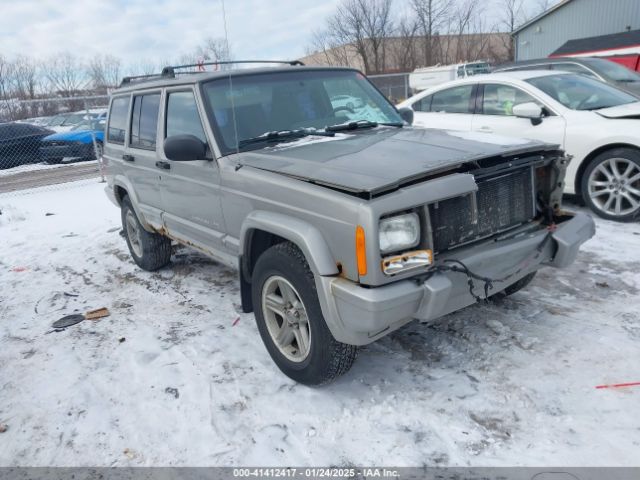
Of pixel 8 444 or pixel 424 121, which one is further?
pixel 424 121

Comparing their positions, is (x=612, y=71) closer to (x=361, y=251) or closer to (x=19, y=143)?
(x=361, y=251)

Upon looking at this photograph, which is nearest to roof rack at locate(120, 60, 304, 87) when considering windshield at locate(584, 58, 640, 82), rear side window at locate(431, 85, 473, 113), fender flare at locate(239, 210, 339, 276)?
fender flare at locate(239, 210, 339, 276)

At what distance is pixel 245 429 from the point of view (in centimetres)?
290

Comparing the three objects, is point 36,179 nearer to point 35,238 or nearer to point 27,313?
point 35,238

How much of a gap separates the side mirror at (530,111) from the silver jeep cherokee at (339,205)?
2.29 metres

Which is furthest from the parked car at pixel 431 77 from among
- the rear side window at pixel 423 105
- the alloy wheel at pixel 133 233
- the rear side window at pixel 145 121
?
the rear side window at pixel 145 121

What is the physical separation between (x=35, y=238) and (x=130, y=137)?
3460mm

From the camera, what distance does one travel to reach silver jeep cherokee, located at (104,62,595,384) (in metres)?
2.62

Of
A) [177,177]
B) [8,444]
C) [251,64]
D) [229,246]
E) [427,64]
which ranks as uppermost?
[427,64]

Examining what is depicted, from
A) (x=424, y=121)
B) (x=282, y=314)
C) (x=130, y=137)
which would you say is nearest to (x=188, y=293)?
(x=130, y=137)

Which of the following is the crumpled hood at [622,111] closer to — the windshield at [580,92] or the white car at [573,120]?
the white car at [573,120]

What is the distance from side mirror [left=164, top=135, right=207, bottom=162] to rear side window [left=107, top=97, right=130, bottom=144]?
217 centimetres

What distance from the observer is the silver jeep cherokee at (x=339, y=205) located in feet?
8.61

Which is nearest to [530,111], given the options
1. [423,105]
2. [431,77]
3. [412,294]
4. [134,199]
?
[423,105]
